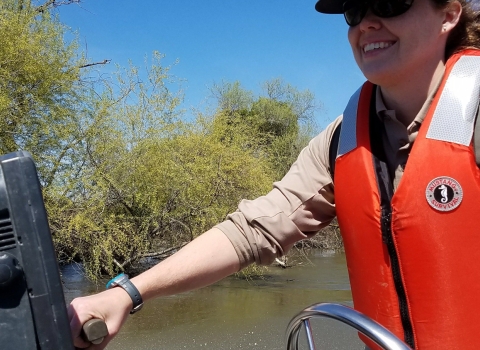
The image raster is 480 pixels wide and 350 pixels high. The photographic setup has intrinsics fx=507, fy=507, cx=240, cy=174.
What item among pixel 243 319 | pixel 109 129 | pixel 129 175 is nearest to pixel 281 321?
pixel 243 319

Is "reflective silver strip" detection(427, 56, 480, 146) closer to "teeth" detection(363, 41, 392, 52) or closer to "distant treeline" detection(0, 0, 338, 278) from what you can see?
"teeth" detection(363, 41, 392, 52)

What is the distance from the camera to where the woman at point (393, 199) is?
4.24 feet

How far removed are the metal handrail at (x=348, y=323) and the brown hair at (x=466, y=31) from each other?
0.89 meters

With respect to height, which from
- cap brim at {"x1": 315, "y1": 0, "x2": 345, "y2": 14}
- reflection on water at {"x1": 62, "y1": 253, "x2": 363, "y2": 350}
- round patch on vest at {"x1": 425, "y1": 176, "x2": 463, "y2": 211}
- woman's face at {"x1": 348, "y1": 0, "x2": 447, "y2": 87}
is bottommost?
reflection on water at {"x1": 62, "y1": 253, "x2": 363, "y2": 350}

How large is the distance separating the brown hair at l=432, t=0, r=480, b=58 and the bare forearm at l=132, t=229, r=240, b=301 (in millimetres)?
906

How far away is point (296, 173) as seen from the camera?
1656 mm

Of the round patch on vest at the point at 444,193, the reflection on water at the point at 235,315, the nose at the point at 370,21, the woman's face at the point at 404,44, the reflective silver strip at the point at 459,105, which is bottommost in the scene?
the reflection on water at the point at 235,315

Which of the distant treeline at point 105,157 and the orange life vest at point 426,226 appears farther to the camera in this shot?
the distant treeline at point 105,157

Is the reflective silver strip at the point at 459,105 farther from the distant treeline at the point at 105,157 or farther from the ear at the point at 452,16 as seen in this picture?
the distant treeline at the point at 105,157

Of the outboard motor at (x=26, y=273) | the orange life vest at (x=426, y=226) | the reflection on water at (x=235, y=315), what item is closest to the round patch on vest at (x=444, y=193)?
A: the orange life vest at (x=426, y=226)

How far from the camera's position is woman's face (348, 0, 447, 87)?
1.45 metres

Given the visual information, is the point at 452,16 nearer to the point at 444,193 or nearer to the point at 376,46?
the point at 376,46

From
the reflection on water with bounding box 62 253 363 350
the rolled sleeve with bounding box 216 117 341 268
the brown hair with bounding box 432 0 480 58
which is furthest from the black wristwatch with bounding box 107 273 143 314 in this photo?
the reflection on water with bounding box 62 253 363 350

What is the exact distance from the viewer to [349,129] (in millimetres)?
1601
